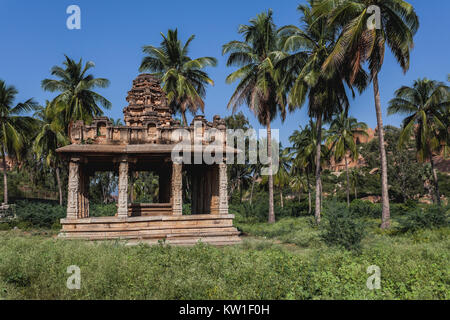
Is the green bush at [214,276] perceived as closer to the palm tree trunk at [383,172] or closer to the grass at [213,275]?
the grass at [213,275]

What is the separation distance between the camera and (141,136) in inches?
633

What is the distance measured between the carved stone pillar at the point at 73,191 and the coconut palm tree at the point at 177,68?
41.9 ft

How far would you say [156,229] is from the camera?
48.7 feet

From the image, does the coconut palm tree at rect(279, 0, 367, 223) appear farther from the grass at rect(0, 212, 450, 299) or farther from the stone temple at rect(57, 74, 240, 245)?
the grass at rect(0, 212, 450, 299)

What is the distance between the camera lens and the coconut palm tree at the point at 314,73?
20641mm

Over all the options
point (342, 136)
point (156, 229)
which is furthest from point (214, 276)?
point (342, 136)

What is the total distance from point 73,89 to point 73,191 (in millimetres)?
15912

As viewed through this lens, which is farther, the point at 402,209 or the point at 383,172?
the point at 402,209

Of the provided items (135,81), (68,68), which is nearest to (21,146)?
(68,68)

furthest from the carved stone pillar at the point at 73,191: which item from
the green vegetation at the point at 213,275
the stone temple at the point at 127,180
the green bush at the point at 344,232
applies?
the green bush at the point at 344,232

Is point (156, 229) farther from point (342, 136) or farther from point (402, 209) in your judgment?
point (402, 209)

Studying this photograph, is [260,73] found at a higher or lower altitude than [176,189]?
higher

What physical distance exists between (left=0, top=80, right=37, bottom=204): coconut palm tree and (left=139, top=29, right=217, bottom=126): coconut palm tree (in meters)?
10.8

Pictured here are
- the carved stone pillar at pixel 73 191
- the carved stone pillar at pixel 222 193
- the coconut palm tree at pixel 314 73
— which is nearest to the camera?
the carved stone pillar at pixel 73 191
